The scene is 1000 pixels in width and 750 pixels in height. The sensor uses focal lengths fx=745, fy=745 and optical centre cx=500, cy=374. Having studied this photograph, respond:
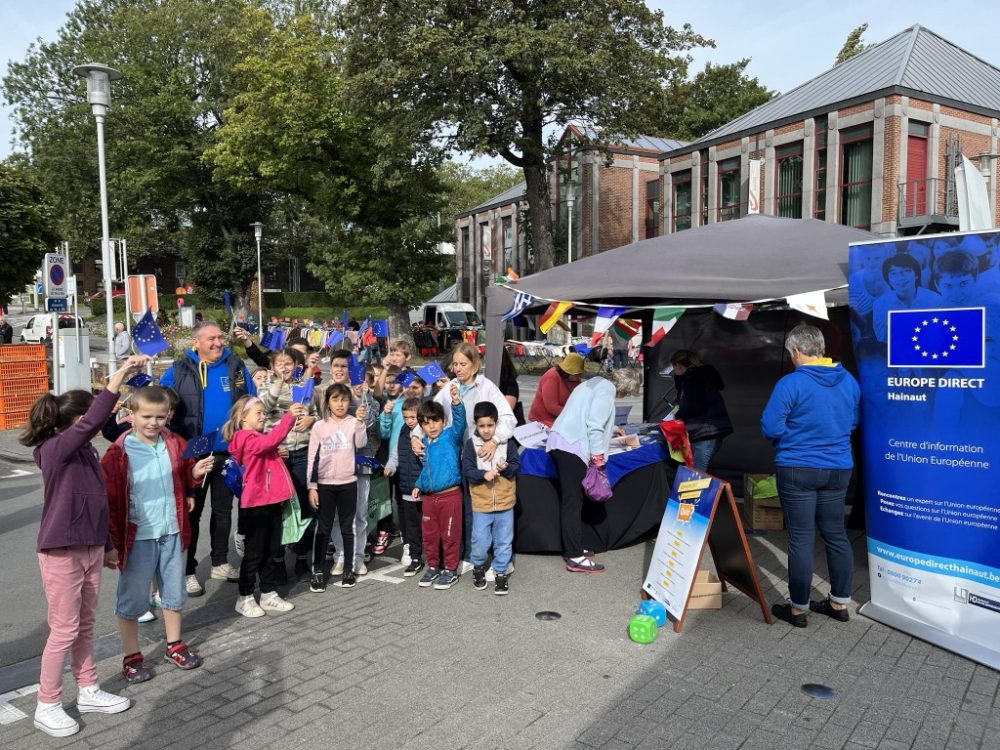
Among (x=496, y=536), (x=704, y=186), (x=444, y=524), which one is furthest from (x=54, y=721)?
(x=704, y=186)

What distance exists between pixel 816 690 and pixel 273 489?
3611 mm

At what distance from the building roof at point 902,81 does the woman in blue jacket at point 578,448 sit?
77.2 ft

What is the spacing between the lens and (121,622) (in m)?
4.21

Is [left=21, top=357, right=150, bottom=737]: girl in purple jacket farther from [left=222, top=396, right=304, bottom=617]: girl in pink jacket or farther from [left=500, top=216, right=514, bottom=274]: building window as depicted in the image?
[left=500, top=216, right=514, bottom=274]: building window

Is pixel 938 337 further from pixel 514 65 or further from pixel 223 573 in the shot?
pixel 514 65

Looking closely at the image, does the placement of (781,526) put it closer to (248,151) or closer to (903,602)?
(903,602)

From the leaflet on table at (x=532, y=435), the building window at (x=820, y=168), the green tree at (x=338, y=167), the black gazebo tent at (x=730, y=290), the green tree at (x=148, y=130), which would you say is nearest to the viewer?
the black gazebo tent at (x=730, y=290)

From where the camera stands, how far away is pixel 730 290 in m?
5.78

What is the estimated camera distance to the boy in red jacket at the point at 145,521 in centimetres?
416

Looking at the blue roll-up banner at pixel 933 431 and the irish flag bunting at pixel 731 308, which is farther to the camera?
the irish flag bunting at pixel 731 308

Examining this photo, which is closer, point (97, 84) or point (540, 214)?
point (97, 84)

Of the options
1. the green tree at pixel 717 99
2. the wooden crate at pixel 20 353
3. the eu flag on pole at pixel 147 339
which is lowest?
the wooden crate at pixel 20 353

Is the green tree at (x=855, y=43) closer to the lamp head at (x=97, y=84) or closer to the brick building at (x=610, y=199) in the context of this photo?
the brick building at (x=610, y=199)

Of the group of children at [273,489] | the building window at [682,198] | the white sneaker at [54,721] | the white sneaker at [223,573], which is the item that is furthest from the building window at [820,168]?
the white sneaker at [54,721]
